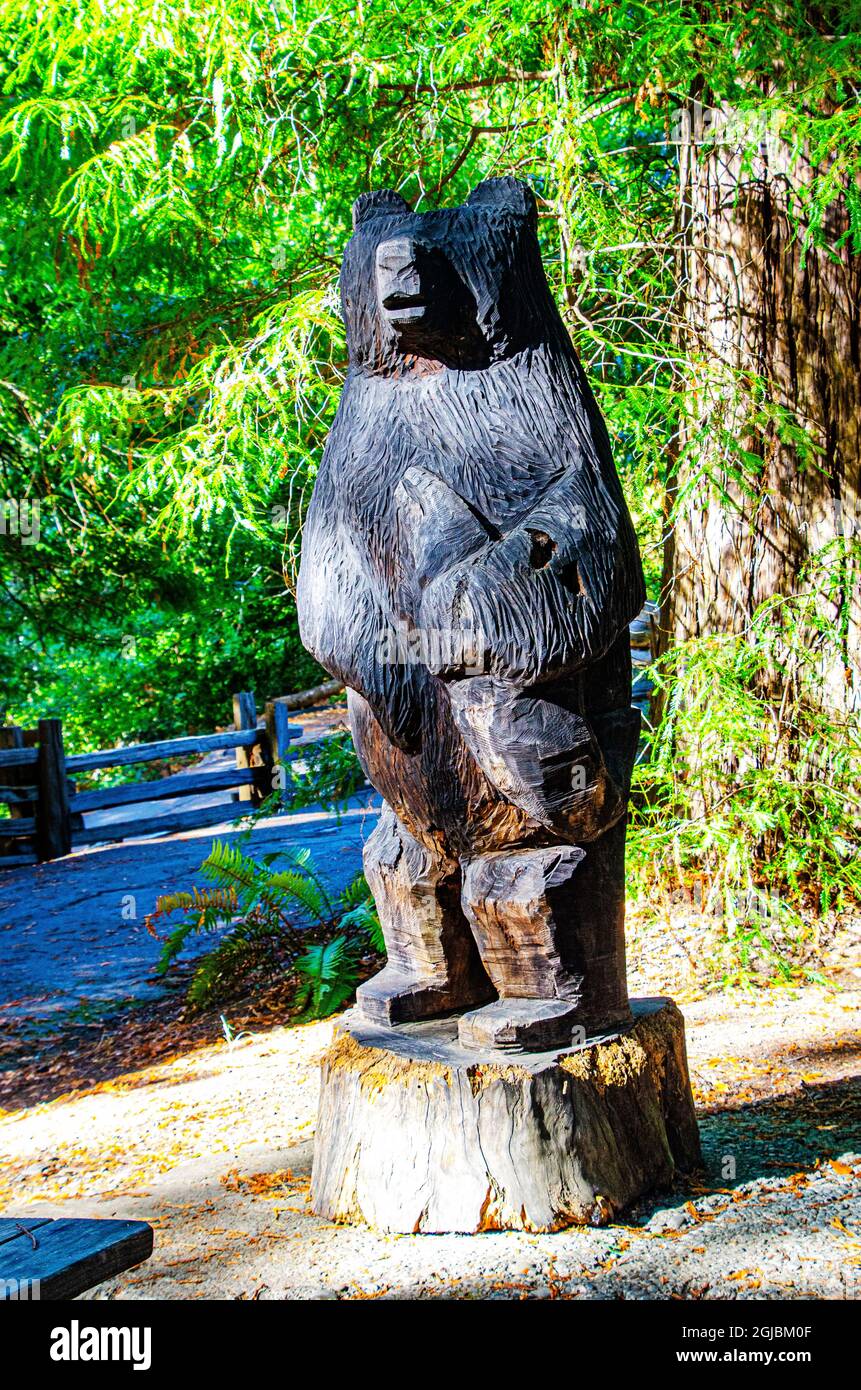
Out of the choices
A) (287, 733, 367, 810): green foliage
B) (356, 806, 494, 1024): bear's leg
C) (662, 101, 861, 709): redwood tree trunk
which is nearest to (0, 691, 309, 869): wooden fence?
(287, 733, 367, 810): green foliage

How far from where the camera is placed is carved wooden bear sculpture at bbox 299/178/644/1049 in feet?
9.57

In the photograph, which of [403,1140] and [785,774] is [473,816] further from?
[785,774]

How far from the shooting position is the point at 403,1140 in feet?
9.91

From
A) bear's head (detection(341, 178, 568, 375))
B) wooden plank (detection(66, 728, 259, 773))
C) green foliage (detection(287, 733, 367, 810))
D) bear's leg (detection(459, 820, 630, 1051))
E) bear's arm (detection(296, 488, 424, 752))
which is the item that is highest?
bear's head (detection(341, 178, 568, 375))

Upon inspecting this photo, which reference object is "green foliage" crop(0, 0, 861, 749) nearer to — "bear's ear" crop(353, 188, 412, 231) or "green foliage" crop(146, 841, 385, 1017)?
"green foliage" crop(146, 841, 385, 1017)

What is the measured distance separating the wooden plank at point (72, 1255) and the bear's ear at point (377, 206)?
7.67 ft

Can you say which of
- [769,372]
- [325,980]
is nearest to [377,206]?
[769,372]

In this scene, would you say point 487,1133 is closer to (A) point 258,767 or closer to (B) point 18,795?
(B) point 18,795

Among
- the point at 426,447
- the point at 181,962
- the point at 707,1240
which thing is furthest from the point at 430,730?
the point at 181,962

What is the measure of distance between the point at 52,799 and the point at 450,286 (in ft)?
31.5

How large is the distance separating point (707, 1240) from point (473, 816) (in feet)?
3.56

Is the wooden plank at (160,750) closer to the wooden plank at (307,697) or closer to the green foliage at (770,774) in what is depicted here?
the wooden plank at (307,697)

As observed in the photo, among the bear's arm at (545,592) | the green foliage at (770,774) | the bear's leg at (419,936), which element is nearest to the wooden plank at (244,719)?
the green foliage at (770,774)

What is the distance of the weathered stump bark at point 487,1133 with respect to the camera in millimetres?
2943
